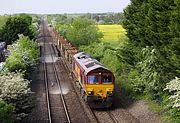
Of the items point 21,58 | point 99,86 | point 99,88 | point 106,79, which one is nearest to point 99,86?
point 99,86

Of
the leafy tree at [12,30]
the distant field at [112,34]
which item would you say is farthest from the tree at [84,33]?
the leafy tree at [12,30]

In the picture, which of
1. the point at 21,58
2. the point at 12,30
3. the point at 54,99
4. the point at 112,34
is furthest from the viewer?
the point at 112,34

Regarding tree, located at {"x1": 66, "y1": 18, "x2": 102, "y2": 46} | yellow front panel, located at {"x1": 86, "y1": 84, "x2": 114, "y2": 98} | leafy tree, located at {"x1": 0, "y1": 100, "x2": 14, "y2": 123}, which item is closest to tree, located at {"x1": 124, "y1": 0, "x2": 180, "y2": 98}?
yellow front panel, located at {"x1": 86, "y1": 84, "x2": 114, "y2": 98}

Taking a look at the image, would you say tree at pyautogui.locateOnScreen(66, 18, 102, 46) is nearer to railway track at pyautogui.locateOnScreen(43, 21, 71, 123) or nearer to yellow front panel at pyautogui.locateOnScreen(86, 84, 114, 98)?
railway track at pyautogui.locateOnScreen(43, 21, 71, 123)

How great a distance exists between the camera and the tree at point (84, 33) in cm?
7818

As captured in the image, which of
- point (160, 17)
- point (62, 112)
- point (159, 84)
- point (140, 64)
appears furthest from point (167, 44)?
point (62, 112)

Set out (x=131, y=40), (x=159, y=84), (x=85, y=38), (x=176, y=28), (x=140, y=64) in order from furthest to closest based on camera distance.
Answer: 1. (x=85, y=38)
2. (x=131, y=40)
3. (x=140, y=64)
4. (x=159, y=84)
5. (x=176, y=28)

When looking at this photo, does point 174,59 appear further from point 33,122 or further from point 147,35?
point 33,122

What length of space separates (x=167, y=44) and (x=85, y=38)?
53.4 meters

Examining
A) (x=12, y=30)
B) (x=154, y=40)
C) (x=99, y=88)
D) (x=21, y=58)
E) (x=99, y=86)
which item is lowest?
(x=12, y=30)

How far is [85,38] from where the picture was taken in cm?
7919

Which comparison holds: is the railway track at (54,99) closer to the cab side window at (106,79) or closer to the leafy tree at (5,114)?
the cab side window at (106,79)

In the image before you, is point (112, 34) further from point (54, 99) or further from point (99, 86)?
point (99, 86)

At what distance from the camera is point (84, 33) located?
79.7 m
